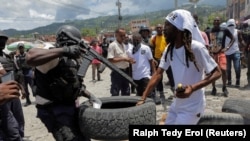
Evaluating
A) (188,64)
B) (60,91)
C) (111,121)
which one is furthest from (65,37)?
(188,64)

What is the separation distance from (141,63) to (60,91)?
11.8 feet

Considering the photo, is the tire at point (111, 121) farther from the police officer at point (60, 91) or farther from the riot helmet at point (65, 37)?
the riot helmet at point (65, 37)

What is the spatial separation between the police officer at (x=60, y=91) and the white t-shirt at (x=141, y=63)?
3306mm

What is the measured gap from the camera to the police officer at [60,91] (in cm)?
327

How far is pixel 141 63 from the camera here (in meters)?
6.75

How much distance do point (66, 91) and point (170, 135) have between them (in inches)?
41.6

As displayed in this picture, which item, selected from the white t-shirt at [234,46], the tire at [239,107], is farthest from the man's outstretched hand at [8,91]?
the white t-shirt at [234,46]

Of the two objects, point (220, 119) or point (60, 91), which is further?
point (220, 119)

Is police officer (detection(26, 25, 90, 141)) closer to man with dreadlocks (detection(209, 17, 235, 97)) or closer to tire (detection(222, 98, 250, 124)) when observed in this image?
tire (detection(222, 98, 250, 124))

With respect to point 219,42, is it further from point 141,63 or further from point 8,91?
point 8,91

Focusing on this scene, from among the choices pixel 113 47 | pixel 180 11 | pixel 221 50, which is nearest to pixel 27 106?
pixel 113 47

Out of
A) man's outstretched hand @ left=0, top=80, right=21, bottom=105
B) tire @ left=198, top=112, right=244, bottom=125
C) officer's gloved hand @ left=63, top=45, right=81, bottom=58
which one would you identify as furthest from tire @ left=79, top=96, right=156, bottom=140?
man's outstretched hand @ left=0, top=80, right=21, bottom=105

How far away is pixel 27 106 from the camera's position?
9.59m

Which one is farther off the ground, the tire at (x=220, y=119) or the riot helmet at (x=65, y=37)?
the riot helmet at (x=65, y=37)
